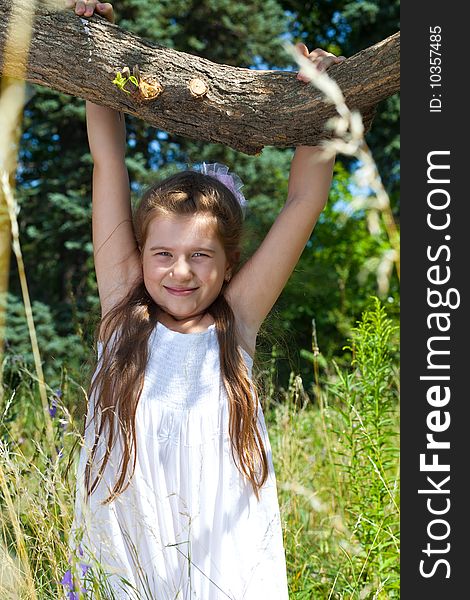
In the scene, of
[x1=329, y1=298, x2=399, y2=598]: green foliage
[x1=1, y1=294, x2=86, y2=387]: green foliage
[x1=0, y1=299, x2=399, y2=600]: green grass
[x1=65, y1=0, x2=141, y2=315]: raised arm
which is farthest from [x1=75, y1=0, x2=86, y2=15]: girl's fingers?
[x1=1, y1=294, x2=86, y2=387]: green foliage

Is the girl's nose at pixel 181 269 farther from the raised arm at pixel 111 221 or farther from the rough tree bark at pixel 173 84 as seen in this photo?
the rough tree bark at pixel 173 84

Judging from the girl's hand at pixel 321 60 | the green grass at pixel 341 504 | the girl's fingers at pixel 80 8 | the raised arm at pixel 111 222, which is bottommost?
the green grass at pixel 341 504

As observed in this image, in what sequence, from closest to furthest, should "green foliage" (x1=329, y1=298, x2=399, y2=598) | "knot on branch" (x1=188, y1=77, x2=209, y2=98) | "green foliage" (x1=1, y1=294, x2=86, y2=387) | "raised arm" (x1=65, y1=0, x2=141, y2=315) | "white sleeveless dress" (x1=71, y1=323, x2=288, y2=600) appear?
"white sleeveless dress" (x1=71, y1=323, x2=288, y2=600) < "knot on branch" (x1=188, y1=77, x2=209, y2=98) < "raised arm" (x1=65, y1=0, x2=141, y2=315) < "green foliage" (x1=329, y1=298, x2=399, y2=598) < "green foliage" (x1=1, y1=294, x2=86, y2=387)

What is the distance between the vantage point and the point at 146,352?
6.45ft

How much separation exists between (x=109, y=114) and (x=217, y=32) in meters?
5.47

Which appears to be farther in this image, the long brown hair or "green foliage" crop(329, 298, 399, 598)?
"green foliage" crop(329, 298, 399, 598)

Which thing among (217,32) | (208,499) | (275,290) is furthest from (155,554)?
(217,32)

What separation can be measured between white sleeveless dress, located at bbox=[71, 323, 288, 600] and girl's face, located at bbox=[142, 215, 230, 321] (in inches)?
8.3

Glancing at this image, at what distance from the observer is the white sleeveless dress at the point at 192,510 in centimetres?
184

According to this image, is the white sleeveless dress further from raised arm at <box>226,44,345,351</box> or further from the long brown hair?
raised arm at <box>226,44,345,351</box>

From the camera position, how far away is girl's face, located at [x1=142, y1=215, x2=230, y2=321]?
1.95 m

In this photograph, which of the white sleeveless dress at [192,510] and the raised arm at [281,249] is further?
the raised arm at [281,249]

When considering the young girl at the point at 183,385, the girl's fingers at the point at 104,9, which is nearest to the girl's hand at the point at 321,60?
the young girl at the point at 183,385

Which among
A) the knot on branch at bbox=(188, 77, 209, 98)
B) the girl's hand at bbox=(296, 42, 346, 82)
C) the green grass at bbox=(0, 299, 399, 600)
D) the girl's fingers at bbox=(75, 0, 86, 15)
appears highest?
the girl's fingers at bbox=(75, 0, 86, 15)
